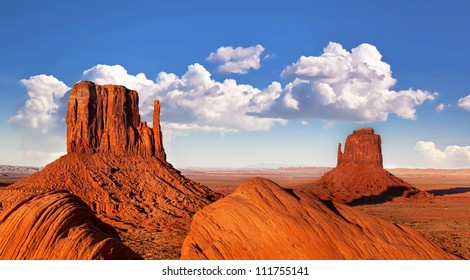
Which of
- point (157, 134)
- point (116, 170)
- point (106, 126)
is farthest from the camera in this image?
point (157, 134)

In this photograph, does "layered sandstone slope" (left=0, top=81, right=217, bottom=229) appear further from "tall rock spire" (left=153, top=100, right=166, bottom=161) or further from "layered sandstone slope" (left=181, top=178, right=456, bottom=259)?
"layered sandstone slope" (left=181, top=178, right=456, bottom=259)

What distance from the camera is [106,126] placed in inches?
2024

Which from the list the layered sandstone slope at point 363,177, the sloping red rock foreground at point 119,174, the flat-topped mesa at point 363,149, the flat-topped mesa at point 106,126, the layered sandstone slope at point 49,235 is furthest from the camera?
the flat-topped mesa at point 363,149

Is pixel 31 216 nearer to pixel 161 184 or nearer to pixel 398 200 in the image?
pixel 161 184

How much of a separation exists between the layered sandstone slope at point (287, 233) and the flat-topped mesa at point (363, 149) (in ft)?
285

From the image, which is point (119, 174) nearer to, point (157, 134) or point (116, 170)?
point (116, 170)

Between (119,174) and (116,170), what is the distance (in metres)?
0.94

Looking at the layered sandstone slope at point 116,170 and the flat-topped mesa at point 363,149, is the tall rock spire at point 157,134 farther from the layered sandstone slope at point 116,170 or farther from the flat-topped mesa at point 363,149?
the flat-topped mesa at point 363,149

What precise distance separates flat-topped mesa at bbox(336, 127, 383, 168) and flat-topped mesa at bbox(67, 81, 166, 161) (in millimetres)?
55910

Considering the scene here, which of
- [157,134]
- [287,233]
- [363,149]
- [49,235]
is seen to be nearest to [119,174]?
[157,134]

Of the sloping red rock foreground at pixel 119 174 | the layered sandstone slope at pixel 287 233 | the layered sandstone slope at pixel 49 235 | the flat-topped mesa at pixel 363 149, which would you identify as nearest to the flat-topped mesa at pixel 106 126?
the sloping red rock foreground at pixel 119 174

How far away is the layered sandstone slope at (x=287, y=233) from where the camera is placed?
8.80 m

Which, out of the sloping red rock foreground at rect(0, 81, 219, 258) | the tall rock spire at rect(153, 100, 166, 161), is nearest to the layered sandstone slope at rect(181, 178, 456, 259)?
the sloping red rock foreground at rect(0, 81, 219, 258)
